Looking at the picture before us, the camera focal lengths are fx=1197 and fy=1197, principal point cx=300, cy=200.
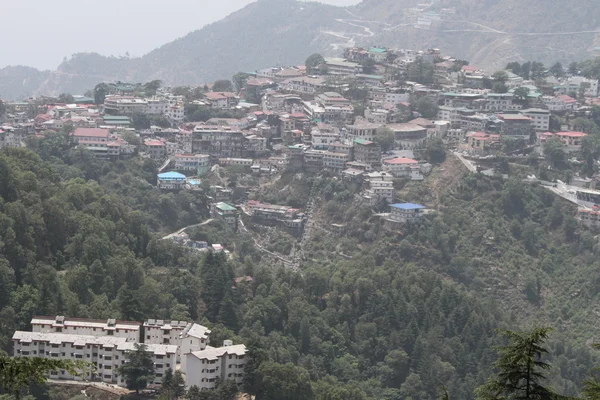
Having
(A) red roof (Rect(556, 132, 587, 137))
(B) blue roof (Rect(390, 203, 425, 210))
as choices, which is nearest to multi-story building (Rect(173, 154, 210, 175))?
(B) blue roof (Rect(390, 203, 425, 210))

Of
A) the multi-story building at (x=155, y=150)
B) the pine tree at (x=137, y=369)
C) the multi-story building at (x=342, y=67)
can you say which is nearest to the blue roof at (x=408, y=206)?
the multi-story building at (x=155, y=150)

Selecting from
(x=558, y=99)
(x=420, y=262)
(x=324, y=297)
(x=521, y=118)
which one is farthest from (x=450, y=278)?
(x=558, y=99)

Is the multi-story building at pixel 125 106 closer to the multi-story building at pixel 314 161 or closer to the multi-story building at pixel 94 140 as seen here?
the multi-story building at pixel 94 140

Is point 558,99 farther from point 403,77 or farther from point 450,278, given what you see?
point 450,278

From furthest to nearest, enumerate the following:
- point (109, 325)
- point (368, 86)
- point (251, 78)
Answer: point (251, 78) < point (368, 86) < point (109, 325)

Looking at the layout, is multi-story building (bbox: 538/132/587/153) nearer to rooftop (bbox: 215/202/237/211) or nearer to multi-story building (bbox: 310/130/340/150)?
multi-story building (bbox: 310/130/340/150)

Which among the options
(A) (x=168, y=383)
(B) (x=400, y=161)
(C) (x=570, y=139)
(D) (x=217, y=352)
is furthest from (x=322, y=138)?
(A) (x=168, y=383)
